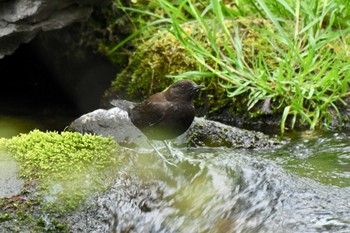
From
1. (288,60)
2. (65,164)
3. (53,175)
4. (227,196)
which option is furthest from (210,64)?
(53,175)

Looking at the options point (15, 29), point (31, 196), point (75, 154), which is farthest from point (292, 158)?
point (15, 29)

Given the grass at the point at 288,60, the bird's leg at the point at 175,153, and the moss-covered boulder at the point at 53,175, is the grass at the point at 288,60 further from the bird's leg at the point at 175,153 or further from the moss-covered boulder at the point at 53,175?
the moss-covered boulder at the point at 53,175

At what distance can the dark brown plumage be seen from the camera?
4949 mm

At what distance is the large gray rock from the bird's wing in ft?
5.90

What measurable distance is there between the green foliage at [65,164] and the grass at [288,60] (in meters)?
1.82

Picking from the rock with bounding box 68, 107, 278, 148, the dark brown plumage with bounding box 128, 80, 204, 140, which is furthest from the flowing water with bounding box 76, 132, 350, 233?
the rock with bounding box 68, 107, 278, 148

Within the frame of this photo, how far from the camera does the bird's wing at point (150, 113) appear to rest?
5012mm

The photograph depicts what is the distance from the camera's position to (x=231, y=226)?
3811 millimetres

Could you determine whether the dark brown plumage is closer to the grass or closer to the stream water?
the stream water

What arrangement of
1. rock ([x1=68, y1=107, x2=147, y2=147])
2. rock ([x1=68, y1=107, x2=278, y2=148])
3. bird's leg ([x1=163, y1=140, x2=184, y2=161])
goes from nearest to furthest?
bird's leg ([x1=163, y1=140, x2=184, y2=161]) < rock ([x1=68, y1=107, x2=278, y2=148]) < rock ([x1=68, y1=107, x2=147, y2=147])

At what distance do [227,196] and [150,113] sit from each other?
120cm

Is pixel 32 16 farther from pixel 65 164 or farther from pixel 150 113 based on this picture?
pixel 65 164

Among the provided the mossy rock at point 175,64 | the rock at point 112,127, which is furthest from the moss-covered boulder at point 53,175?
the mossy rock at point 175,64

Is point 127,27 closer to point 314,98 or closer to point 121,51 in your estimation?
point 121,51
